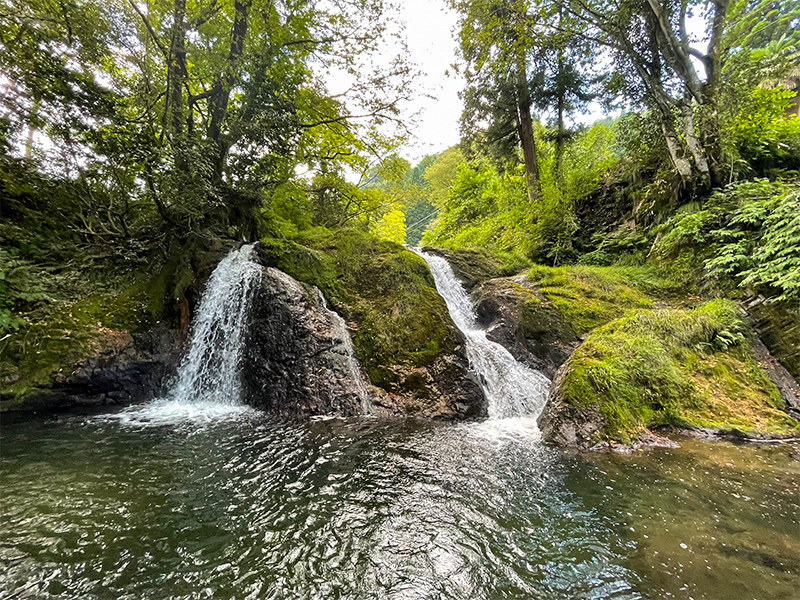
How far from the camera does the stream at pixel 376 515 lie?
2.32 meters

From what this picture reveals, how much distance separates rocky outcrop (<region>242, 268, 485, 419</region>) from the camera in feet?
20.7

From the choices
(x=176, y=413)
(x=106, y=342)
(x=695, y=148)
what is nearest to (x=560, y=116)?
(x=695, y=148)

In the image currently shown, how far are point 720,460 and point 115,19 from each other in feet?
41.5

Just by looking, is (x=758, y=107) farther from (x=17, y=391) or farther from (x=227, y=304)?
(x=17, y=391)

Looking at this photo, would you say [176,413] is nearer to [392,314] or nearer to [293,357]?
[293,357]

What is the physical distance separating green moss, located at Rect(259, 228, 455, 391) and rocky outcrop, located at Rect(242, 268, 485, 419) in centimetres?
35

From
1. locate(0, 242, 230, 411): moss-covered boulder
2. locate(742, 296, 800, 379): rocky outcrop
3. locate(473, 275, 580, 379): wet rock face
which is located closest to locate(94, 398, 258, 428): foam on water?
locate(0, 242, 230, 411): moss-covered boulder

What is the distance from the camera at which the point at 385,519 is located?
120 inches

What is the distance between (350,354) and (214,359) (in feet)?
9.76

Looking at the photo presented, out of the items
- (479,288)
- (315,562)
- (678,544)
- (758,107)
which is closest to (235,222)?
(479,288)

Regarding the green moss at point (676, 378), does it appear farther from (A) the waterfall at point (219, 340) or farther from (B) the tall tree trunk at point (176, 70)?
(B) the tall tree trunk at point (176, 70)

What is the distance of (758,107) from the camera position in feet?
28.0

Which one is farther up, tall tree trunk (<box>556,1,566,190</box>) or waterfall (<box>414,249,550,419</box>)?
tall tree trunk (<box>556,1,566,190</box>)

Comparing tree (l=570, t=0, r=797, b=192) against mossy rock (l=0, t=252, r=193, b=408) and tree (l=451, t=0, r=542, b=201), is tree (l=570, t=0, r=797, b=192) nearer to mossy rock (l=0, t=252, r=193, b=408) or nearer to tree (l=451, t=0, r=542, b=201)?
tree (l=451, t=0, r=542, b=201)
